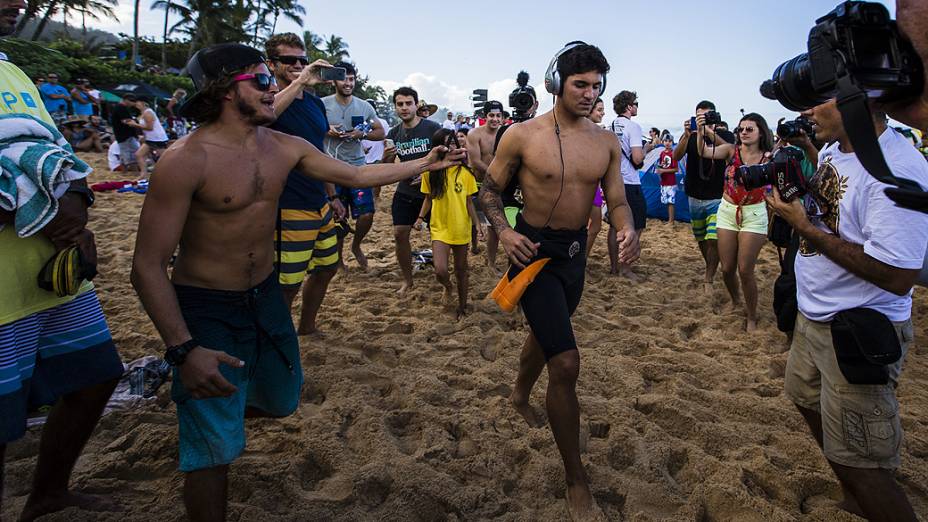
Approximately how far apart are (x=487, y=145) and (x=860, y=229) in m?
4.57

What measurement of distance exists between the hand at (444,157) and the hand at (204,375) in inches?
55.3

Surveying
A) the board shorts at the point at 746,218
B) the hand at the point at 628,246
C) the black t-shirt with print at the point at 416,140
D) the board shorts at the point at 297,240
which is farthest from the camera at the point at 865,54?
the black t-shirt with print at the point at 416,140

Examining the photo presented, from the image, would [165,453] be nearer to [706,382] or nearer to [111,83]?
[706,382]

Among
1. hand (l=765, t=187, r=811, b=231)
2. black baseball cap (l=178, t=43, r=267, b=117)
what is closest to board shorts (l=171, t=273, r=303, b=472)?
black baseball cap (l=178, t=43, r=267, b=117)

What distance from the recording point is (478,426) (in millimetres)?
3197

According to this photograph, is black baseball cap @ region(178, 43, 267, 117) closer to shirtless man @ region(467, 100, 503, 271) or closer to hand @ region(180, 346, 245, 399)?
hand @ region(180, 346, 245, 399)

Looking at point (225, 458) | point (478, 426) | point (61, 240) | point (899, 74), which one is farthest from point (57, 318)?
point (899, 74)

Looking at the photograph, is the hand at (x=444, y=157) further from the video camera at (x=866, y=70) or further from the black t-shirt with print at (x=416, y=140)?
the black t-shirt with print at (x=416, y=140)

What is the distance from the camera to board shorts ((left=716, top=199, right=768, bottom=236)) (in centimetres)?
481

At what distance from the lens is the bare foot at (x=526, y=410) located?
10.8ft

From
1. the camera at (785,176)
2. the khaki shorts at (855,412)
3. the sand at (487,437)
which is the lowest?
the sand at (487,437)

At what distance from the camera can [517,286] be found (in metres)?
2.81

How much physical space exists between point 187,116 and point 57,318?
0.96 m

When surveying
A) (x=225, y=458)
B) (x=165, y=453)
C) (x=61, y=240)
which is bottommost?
(x=165, y=453)
